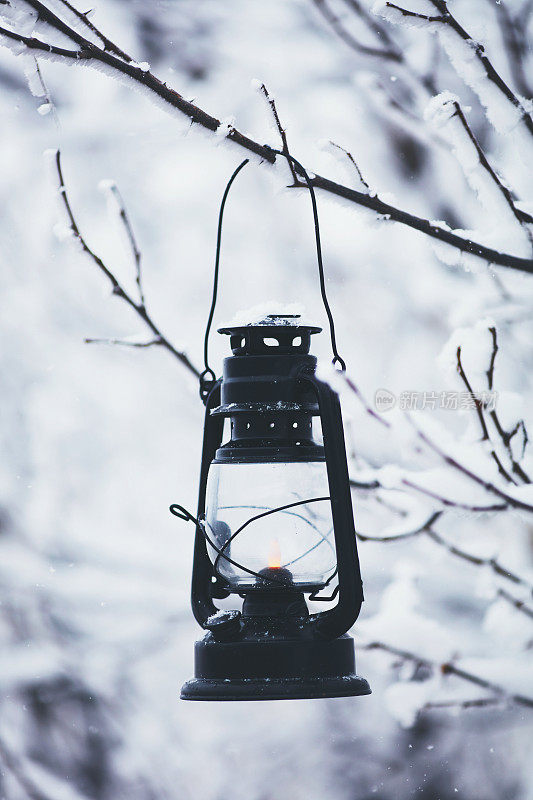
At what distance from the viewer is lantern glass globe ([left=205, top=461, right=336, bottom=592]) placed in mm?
1249

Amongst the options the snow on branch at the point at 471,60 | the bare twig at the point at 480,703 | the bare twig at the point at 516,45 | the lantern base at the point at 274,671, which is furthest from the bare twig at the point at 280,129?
the bare twig at the point at 516,45

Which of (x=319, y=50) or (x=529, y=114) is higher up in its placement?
(x=319, y=50)

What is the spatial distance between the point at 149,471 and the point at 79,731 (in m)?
1.20

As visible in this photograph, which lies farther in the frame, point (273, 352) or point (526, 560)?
point (526, 560)

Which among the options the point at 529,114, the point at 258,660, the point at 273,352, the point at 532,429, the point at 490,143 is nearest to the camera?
the point at 258,660

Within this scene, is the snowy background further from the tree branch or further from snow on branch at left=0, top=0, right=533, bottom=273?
snow on branch at left=0, top=0, right=533, bottom=273

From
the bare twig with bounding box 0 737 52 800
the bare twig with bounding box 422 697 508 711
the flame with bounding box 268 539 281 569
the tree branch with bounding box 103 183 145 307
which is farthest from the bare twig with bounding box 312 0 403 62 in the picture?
the bare twig with bounding box 0 737 52 800

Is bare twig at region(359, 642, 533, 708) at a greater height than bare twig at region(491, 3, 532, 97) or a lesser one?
lesser

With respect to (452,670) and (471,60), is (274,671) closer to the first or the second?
(471,60)

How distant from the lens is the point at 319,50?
13.1 feet

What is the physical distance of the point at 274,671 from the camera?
45.6 inches

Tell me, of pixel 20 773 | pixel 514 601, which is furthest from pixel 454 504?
pixel 20 773

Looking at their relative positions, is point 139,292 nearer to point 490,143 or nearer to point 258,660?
point 258,660

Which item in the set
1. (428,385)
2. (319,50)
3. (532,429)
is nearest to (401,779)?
(428,385)
